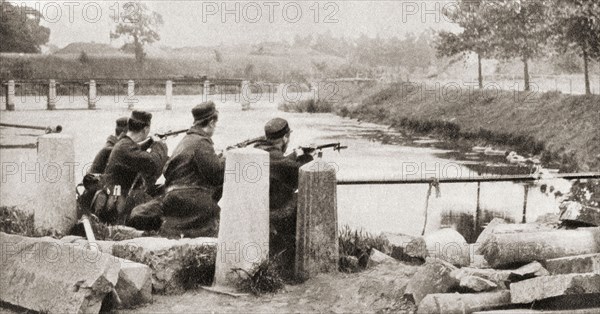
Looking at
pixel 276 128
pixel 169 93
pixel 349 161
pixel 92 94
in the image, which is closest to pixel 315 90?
pixel 169 93

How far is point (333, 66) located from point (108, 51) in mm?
22105

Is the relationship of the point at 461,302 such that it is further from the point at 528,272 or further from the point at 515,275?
the point at 528,272

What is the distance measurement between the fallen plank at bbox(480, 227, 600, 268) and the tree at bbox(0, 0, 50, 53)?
6295 mm

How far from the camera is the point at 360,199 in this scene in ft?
55.1

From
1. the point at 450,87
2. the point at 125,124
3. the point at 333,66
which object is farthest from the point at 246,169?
the point at 333,66

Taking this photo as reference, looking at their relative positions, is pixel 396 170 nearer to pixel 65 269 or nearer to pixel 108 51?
pixel 108 51

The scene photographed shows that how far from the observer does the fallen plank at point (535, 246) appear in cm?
653

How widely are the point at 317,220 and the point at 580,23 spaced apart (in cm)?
1728

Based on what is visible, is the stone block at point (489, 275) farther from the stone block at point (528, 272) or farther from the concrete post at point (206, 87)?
the concrete post at point (206, 87)

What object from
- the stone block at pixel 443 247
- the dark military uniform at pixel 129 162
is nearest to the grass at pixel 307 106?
the dark military uniform at pixel 129 162

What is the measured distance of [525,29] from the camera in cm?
2977

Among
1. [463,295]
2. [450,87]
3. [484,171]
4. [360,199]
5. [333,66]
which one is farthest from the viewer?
[333,66]

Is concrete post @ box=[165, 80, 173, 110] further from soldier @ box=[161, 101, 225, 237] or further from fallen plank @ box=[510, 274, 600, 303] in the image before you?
fallen plank @ box=[510, 274, 600, 303]

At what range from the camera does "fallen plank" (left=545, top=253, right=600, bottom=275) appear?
6343 mm
